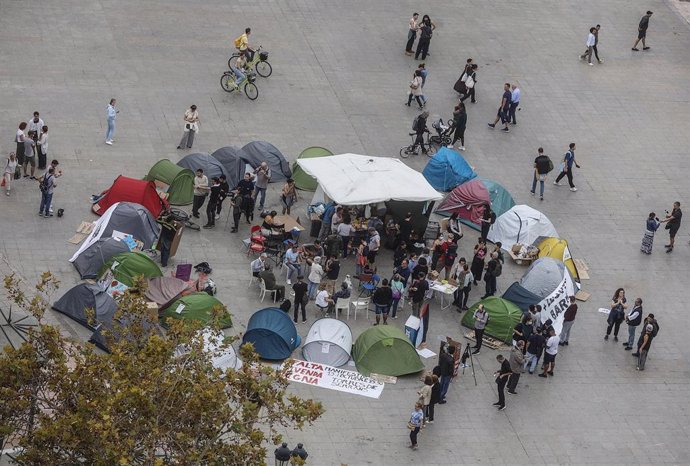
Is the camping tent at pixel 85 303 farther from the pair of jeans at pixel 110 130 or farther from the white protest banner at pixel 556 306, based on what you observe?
the white protest banner at pixel 556 306

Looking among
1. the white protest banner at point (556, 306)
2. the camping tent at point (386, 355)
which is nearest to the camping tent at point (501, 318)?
the white protest banner at point (556, 306)

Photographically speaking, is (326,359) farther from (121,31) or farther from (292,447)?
(121,31)

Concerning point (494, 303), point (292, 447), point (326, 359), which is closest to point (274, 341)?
point (326, 359)

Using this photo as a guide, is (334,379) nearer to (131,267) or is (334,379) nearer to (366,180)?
(131,267)

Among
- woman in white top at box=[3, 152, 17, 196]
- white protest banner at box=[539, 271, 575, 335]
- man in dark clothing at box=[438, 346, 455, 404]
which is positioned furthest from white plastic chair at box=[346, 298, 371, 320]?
woman in white top at box=[3, 152, 17, 196]

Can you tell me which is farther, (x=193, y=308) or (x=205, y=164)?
(x=205, y=164)

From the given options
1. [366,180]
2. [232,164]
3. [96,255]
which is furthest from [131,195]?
[366,180]

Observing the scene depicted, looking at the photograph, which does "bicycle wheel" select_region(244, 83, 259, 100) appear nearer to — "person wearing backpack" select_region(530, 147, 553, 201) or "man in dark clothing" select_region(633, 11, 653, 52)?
"person wearing backpack" select_region(530, 147, 553, 201)

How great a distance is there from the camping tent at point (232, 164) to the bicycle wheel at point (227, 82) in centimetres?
555

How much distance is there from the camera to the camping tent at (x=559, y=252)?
3631cm

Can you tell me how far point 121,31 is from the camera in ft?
152

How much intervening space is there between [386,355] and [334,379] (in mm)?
1374

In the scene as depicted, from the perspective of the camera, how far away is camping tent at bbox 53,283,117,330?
3153cm

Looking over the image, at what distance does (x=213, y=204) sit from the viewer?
120 ft
